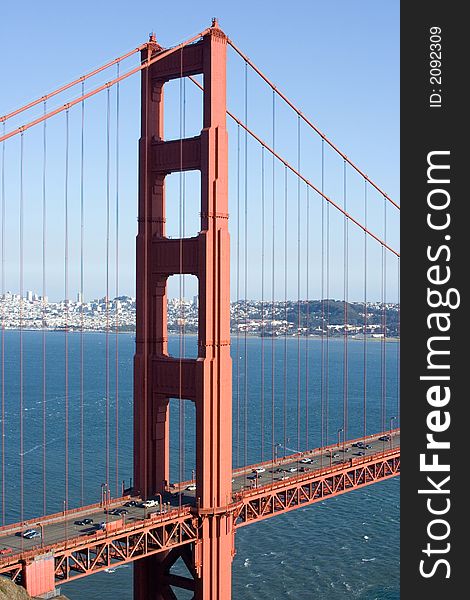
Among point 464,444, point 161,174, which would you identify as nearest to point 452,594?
point 464,444

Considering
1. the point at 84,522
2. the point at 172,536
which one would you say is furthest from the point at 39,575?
the point at 172,536

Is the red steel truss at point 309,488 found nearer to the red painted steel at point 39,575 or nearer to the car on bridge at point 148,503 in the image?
the car on bridge at point 148,503

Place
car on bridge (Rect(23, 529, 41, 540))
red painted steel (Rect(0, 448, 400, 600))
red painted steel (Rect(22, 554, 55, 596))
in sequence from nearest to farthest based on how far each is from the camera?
red painted steel (Rect(22, 554, 55, 596)), red painted steel (Rect(0, 448, 400, 600)), car on bridge (Rect(23, 529, 41, 540))

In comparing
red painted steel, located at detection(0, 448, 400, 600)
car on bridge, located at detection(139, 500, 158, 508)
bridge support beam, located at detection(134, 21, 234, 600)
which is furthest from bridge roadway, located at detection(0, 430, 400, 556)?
bridge support beam, located at detection(134, 21, 234, 600)

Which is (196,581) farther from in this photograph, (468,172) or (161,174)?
(468,172)

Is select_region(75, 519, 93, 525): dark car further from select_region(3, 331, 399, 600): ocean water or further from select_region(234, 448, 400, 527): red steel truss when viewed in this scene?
select_region(3, 331, 399, 600): ocean water

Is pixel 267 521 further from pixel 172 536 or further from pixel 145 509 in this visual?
pixel 172 536
